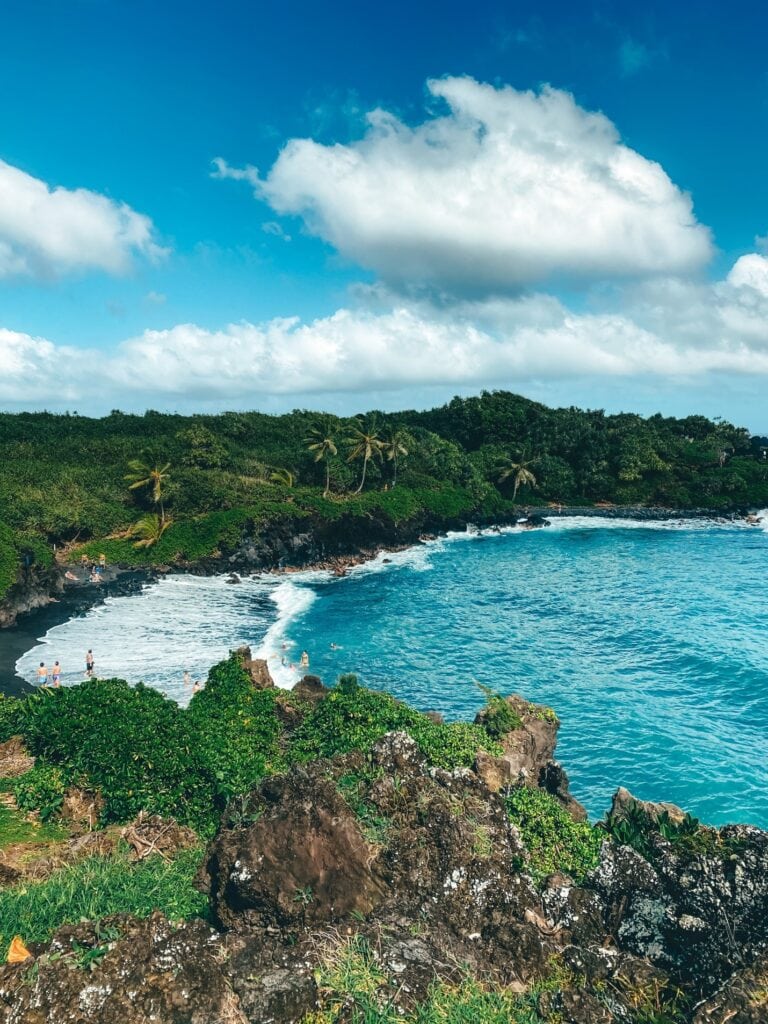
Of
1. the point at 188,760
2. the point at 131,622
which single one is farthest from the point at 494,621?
the point at 188,760

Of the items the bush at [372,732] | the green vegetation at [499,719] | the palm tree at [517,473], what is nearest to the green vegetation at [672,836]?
the bush at [372,732]

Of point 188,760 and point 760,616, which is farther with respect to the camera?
point 760,616

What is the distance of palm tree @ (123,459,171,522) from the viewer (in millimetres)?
65500

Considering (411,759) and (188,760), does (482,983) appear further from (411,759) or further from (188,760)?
(188,760)

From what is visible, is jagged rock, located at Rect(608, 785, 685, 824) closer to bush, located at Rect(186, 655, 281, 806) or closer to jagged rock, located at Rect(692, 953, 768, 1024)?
jagged rock, located at Rect(692, 953, 768, 1024)

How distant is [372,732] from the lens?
19.2m

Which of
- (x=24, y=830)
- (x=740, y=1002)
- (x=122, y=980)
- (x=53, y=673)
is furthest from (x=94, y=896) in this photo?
(x=53, y=673)

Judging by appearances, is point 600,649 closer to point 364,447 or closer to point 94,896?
point 94,896

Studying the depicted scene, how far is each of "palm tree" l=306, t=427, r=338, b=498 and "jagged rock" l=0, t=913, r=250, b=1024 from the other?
68.8 m

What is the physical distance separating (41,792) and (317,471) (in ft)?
223

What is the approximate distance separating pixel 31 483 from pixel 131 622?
31.6 m

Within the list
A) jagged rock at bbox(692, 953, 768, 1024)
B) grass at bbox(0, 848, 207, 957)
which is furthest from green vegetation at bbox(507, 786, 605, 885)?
grass at bbox(0, 848, 207, 957)

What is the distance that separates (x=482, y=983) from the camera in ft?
28.9

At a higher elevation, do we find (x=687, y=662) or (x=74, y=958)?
(x=74, y=958)
